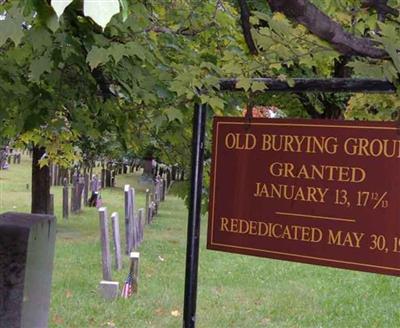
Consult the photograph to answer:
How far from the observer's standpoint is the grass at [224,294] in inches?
264

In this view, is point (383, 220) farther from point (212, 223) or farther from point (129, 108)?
point (129, 108)

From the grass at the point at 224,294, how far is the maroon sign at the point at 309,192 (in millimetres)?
3556

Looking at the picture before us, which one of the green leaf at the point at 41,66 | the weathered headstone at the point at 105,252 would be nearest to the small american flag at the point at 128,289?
the weathered headstone at the point at 105,252

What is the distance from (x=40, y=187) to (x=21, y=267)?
8710 millimetres

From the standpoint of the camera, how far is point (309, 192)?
3066 millimetres

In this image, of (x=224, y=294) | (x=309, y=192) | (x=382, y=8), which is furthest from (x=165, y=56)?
(x=224, y=294)

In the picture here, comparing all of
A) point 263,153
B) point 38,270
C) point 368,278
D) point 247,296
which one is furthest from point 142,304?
point 263,153

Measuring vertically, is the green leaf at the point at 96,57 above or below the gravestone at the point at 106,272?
above

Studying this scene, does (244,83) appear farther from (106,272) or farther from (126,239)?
(126,239)

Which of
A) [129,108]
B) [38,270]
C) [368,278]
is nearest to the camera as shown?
[38,270]

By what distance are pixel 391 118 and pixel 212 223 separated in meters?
1.21

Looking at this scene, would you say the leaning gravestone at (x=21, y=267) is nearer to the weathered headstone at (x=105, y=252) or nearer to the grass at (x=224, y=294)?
the grass at (x=224, y=294)

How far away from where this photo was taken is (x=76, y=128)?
4.66 meters

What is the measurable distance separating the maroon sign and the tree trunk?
9.30m
